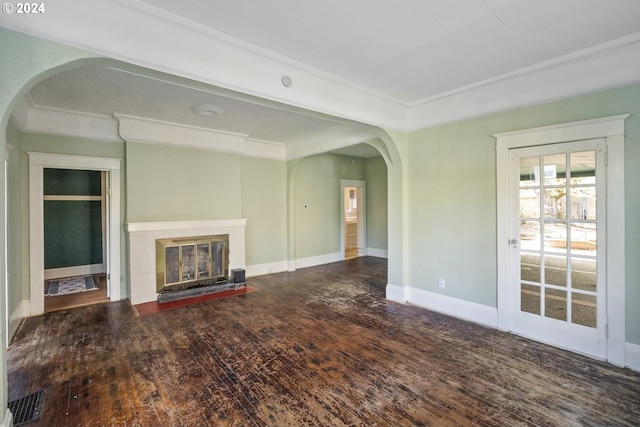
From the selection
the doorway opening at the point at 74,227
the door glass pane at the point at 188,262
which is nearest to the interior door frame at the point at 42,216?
the door glass pane at the point at 188,262

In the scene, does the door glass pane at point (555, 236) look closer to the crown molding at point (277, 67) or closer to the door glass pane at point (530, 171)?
the door glass pane at point (530, 171)

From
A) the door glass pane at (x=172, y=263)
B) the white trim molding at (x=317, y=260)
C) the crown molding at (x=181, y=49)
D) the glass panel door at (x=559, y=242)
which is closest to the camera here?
the crown molding at (x=181, y=49)

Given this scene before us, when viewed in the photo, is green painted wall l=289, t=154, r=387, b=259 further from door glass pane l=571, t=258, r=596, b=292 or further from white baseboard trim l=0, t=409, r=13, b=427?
white baseboard trim l=0, t=409, r=13, b=427

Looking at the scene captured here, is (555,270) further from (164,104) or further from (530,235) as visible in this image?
(164,104)

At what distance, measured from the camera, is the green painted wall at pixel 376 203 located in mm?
7836

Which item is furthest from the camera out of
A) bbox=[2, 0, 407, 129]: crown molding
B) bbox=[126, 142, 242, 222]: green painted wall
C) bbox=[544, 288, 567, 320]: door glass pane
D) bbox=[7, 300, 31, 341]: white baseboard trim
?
bbox=[126, 142, 242, 222]: green painted wall

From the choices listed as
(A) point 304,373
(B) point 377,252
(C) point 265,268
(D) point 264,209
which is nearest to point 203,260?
(C) point 265,268

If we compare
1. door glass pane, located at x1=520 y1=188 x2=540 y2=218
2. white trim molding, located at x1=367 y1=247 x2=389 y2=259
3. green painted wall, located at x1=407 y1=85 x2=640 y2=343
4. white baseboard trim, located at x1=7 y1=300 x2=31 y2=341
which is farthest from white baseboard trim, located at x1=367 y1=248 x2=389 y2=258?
white baseboard trim, located at x1=7 y1=300 x2=31 y2=341

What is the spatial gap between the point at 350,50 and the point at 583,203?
264 cm

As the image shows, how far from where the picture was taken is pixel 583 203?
284cm

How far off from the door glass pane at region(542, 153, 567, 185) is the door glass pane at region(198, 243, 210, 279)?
480cm

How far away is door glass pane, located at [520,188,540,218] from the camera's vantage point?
3164 mm

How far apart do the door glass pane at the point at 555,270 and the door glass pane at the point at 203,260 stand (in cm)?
471

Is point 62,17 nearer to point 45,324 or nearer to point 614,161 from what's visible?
point 45,324
